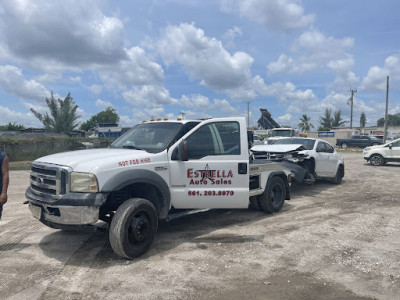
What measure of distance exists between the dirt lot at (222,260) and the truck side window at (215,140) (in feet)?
4.68

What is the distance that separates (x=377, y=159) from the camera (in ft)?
58.1

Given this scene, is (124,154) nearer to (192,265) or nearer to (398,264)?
(192,265)

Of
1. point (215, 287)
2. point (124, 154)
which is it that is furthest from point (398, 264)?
point (124, 154)

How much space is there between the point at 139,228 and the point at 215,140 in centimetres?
190

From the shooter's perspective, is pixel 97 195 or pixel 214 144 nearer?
pixel 97 195

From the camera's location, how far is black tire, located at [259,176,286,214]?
669cm

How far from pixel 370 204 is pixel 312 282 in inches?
201

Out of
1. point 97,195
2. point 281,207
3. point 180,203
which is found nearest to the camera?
point 97,195

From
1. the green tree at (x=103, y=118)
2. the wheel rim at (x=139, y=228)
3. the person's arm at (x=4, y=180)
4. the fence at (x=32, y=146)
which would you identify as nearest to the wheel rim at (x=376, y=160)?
the fence at (x=32, y=146)

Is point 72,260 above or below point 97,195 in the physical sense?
below

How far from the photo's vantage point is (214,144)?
17.5 ft

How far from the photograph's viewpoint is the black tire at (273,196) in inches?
263

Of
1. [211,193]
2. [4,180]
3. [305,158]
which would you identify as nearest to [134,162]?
[211,193]

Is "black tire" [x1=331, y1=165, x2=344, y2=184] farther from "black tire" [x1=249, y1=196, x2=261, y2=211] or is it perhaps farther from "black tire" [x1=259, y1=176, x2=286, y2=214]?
"black tire" [x1=249, y1=196, x2=261, y2=211]
